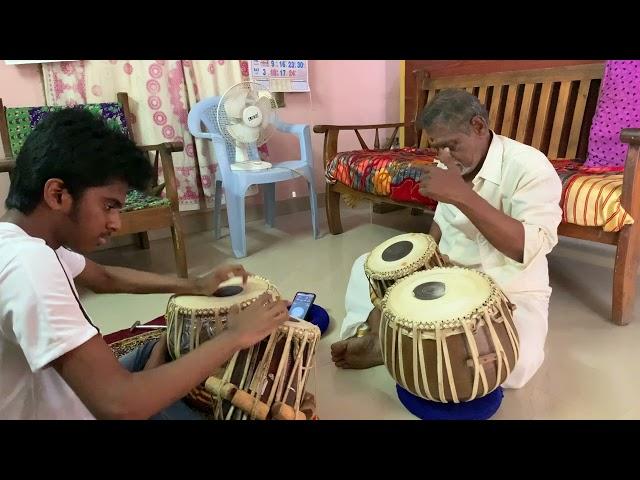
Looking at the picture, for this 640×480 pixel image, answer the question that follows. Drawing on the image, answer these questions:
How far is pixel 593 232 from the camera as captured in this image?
2.00 meters

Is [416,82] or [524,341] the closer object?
[524,341]

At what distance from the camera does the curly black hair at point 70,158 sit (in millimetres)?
847

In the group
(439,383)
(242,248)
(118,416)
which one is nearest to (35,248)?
(118,416)

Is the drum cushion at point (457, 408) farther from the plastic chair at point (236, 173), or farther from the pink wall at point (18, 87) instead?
the pink wall at point (18, 87)

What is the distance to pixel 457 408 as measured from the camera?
1.46m

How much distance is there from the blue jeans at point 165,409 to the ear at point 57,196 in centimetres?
46

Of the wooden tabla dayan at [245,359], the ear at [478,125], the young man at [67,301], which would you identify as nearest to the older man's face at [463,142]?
the ear at [478,125]

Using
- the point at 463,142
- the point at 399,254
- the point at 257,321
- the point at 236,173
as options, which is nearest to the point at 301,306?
the point at 399,254

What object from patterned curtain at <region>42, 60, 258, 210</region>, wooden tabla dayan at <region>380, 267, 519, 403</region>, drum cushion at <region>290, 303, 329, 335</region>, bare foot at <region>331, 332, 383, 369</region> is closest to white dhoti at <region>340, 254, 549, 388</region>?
wooden tabla dayan at <region>380, 267, 519, 403</region>

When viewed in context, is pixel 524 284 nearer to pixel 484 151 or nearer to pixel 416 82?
pixel 484 151

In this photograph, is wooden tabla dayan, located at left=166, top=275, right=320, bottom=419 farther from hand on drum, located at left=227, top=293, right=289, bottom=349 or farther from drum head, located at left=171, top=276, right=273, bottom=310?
hand on drum, located at left=227, top=293, right=289, bottom=349

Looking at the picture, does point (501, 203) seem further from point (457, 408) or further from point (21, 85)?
point (21, 85)

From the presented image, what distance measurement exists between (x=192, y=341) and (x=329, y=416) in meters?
0.60

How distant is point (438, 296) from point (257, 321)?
554mm
